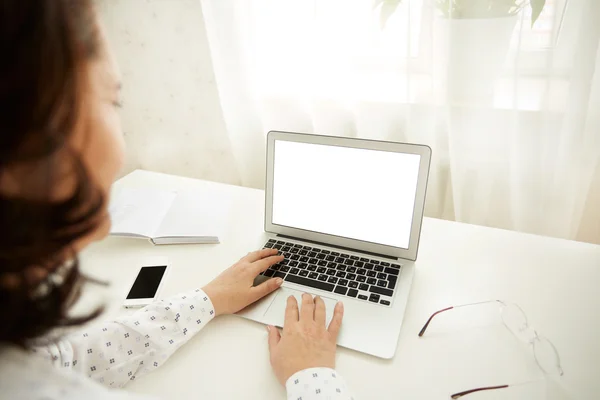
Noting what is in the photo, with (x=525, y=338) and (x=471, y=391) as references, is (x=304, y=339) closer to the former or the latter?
(x=471, y=391)

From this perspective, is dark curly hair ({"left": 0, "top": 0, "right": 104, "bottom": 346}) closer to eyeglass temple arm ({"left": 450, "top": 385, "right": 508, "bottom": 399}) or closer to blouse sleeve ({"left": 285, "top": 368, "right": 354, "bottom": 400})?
blouse sleeve ({"left": 285, "top": 368, "right": 354, "bottom": 400})

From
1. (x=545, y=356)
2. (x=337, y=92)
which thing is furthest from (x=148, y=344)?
(x=337, y=92)

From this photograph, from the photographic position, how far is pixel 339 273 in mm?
794

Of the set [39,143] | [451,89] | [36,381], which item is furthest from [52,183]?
[451,89]

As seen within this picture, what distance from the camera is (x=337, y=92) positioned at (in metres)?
1.22

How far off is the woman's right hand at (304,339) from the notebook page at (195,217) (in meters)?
0.33

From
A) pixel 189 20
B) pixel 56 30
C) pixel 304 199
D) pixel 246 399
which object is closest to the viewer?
pixel 56 30

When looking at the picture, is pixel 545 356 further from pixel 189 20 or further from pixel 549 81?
pixel 189 20

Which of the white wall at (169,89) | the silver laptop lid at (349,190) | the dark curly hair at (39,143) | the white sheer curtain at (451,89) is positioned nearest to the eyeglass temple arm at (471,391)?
the silver laptop lid at (349,190)

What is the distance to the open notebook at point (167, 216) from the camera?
0.94m

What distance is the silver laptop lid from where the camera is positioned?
777 mm

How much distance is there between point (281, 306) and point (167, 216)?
0.44 meters

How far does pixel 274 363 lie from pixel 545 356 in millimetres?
409

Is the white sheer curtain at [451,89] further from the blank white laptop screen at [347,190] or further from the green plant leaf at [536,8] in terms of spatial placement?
the blank white laptop screen at [347,190]
